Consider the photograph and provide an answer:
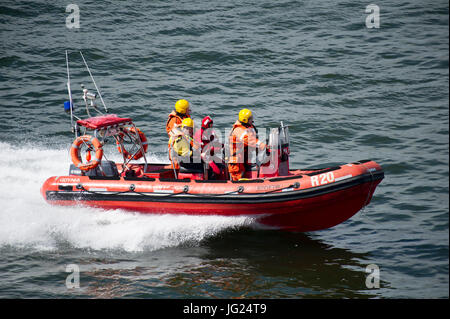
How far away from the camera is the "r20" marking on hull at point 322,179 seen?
8328 millimetres

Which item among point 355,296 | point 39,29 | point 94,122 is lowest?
point 355,296

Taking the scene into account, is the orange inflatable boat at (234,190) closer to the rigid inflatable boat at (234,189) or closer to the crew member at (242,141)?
the rigid inflatable boat at (234,189)

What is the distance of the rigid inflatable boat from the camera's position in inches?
331

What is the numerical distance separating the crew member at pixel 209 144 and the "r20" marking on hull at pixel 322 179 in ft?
4.81

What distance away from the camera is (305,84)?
47.6 ft

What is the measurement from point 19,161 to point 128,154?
8.81 feet

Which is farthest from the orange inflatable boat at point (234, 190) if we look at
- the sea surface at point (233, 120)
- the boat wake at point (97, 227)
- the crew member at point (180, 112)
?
the crew member at point (180, 112)

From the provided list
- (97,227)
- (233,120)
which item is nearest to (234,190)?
(97,227)

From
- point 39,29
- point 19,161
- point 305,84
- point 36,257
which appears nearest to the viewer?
point 36,257

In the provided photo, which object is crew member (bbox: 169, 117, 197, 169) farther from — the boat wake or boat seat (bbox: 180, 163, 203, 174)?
the boat wake

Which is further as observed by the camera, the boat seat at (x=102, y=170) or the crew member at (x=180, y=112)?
the crew member at (x=180, y=112)

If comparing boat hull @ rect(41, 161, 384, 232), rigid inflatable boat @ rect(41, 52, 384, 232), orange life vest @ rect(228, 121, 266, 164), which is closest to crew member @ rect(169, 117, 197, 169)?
rigid inflatable boat @ rect(41, 52, 384, 232)

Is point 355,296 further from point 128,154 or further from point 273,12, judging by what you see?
point 273,12

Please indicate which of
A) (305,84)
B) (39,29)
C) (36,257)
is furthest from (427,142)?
(39,29)
